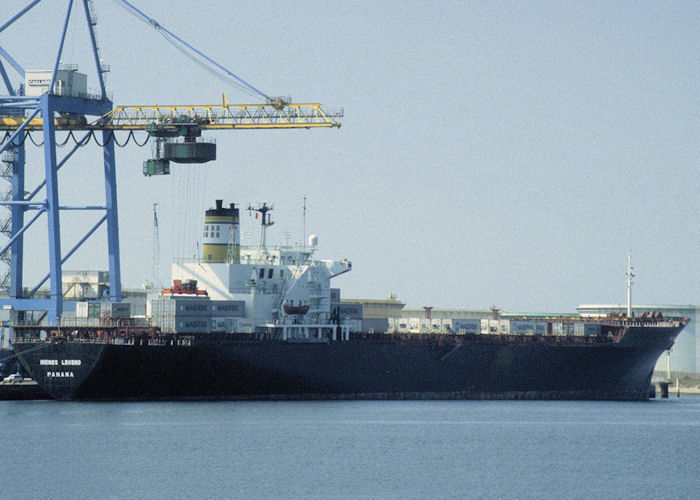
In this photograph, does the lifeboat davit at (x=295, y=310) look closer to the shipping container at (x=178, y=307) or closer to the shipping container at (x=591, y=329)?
the shipping container at (x=178, y=307)

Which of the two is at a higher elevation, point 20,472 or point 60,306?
point 60,306

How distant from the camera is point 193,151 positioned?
70625mm

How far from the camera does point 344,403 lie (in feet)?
226

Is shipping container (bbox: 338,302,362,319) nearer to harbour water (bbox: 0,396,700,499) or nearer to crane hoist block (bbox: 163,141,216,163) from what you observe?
harbour water (bbox: 0,396,700,499)

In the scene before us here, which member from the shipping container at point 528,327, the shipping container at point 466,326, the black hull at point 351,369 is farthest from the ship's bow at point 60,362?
the shipping container at point 528,327

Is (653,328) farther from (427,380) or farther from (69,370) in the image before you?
(69,370)

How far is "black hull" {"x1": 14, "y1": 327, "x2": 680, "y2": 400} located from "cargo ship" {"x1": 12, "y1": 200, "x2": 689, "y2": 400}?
7 centimetres

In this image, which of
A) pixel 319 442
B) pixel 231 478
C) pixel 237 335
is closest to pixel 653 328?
pixel 237 335

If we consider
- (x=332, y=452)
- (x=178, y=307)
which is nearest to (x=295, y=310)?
(x=178, y=307)

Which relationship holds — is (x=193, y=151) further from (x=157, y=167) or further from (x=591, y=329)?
(x=591, y=329)

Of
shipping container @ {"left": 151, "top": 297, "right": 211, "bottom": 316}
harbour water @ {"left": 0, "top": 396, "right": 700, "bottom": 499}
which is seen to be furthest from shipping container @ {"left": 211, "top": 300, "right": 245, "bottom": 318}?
harbour water @ {"left": 0, "top": 396, "right": 700, "bottom": 499}

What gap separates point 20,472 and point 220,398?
74.0ft

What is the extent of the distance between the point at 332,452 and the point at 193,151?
1032 inches

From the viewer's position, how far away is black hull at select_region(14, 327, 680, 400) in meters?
62.7
